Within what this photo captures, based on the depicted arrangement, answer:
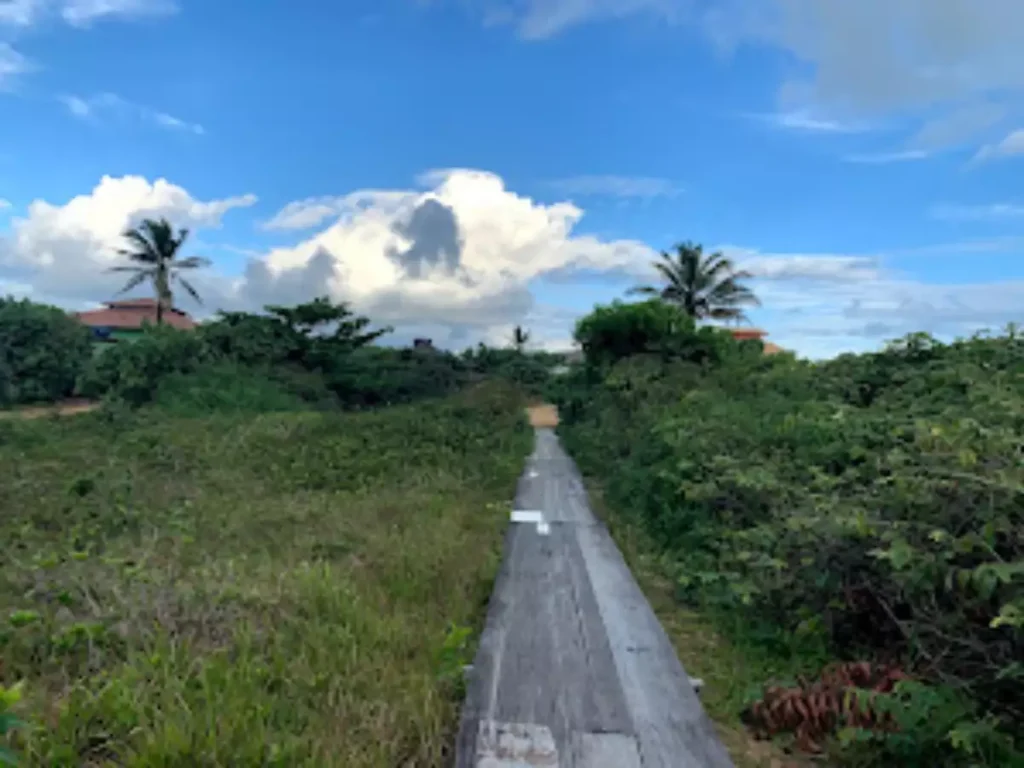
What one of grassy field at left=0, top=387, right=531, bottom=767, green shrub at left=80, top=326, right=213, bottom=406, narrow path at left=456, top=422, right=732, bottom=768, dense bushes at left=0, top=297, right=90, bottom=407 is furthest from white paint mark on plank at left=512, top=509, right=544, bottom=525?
dense bushes at left=0, top=297, right=90, bottom=407

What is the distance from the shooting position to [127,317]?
44.4 meters

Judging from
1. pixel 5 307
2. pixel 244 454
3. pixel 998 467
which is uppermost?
pixel 5 307

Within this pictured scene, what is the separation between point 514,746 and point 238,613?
1638mm

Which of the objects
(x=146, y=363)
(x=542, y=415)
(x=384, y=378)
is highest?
(x=146, y=363)

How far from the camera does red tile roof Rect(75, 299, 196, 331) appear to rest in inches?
1634

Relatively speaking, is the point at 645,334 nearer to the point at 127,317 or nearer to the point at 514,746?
the point at 514,746

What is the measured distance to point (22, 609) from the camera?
3.57 m

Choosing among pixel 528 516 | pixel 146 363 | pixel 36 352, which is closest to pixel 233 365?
pixel 146 363

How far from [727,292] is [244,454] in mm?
26042

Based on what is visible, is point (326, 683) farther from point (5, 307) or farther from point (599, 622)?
point (5, 307)

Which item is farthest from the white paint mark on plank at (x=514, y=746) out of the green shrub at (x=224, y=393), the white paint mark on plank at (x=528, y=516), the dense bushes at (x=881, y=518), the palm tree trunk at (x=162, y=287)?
the palm tree trunk at (x=162, y=287)

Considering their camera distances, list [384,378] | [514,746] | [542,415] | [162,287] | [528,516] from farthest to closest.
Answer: [162,287] → [542,415] → [384,378] → [528,516] → [514,746]

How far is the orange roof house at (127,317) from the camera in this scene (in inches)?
1618

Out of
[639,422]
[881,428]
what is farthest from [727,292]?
[881,428]
